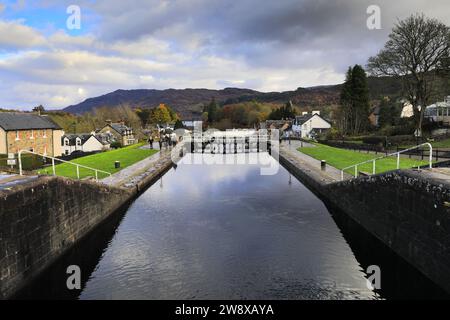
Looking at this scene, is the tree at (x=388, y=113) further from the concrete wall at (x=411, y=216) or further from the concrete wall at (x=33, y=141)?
the concrete wall at (x=33, y=141)

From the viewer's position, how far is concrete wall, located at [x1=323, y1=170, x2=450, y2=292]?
10828 mm

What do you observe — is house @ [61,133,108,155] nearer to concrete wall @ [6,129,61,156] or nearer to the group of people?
Result: concrete wall @ [6,129,61,156]

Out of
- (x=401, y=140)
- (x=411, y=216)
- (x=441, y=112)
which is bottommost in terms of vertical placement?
(x=411, y=216)

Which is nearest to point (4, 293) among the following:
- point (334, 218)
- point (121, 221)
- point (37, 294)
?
point (37, 294)

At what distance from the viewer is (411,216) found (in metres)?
12.6

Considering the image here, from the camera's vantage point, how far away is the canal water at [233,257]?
36.7 feet

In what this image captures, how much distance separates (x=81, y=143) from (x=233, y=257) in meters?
73.6

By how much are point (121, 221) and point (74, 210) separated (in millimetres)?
3942

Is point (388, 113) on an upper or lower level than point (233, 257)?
upper

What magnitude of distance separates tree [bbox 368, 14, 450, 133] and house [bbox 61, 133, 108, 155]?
57.4m

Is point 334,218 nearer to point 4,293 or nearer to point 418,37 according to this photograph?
point 4,293

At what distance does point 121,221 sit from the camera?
19109 millimetres

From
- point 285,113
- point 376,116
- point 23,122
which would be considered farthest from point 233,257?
point 285,113

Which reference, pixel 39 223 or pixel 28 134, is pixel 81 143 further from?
pixel 39 223
